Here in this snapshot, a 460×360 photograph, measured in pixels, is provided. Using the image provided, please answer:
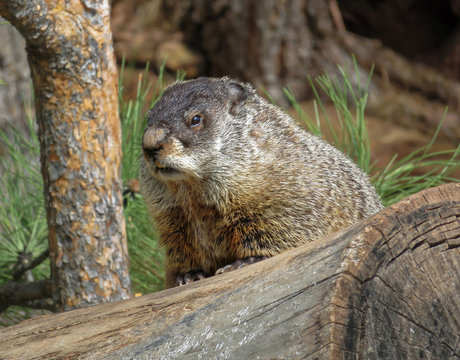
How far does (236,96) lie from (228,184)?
456 millimetres

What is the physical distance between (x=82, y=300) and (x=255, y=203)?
113 centimetres

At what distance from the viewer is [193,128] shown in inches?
117

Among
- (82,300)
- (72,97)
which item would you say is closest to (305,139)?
(72,97)

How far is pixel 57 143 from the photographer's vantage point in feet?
11.4

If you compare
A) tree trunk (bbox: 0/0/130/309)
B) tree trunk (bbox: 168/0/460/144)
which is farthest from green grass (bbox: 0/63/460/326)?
tree trunk (bbox: 168/0/460/144)

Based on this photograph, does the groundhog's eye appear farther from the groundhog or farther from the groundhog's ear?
the groundhog's ear

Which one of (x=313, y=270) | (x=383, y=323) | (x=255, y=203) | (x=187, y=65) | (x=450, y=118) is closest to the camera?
(x=383, y=323)

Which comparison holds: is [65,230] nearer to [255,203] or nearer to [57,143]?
[57,143]

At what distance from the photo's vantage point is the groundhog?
296 cm

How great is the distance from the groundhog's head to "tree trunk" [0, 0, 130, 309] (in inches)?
19.8

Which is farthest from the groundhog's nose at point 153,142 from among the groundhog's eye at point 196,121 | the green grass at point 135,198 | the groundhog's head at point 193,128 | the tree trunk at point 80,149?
the green grass at point 135,198

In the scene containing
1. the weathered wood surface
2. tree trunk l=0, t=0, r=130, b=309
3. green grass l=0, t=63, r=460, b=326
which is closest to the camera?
the weathered wood surface

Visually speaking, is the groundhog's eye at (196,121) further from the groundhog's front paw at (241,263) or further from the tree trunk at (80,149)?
the tree trunk at (80,149)

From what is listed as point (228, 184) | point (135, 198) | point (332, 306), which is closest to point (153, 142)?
point (228, 184)
